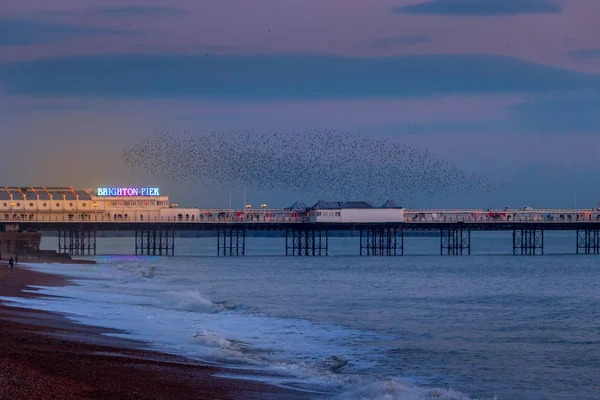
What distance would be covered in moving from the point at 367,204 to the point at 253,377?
74.1 metres

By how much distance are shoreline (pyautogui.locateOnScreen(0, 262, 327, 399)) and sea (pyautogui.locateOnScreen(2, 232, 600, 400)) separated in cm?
94

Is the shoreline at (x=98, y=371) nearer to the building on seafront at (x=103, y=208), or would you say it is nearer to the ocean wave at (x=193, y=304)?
the ocean wave at (x=193, y=304)

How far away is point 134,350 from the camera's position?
20.2 m

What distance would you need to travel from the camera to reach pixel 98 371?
1662 cm

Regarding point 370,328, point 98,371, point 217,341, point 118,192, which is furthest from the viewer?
point 118,192

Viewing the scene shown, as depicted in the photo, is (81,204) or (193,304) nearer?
(193,304)

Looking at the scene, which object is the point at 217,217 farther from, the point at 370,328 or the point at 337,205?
the point at 370,328

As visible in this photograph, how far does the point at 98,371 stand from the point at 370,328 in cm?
1400

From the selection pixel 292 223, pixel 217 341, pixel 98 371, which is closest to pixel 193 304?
pixel 217 341

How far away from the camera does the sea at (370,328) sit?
1938 cm

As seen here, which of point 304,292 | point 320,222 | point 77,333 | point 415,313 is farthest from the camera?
point 320,222

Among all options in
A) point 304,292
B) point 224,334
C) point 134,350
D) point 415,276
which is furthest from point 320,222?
point 134,350

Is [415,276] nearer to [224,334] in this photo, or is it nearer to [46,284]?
[46,284]

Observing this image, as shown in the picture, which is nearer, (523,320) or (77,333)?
(77,333)
